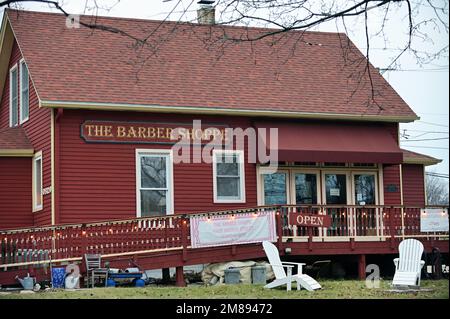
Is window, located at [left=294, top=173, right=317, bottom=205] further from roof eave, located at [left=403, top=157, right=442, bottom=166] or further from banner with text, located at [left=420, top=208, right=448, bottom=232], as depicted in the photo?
roof eave, located at [left=403, top=157, right=442, bottom=166]

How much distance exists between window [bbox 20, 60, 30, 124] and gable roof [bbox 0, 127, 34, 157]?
545mm

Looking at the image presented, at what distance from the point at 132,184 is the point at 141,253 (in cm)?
249

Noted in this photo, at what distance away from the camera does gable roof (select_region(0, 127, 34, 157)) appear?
24.8 metres

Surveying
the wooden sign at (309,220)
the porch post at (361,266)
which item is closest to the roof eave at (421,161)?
the porch post at (361,266)

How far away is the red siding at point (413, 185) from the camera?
31.5 meters

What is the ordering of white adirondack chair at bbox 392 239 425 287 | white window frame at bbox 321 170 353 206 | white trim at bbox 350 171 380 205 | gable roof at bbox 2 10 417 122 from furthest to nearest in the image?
white trim at bbox 350 171 380 205 < white window frame at bbox 321 170 353 206 < gable roof at bbox 2 10 417 122 < white adirondack chair at bbox 392 239 425 287

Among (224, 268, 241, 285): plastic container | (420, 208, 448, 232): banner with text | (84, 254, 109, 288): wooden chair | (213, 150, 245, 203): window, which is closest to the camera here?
(84, 254, 109, 288): wooden chair

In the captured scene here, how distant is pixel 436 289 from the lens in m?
19.1

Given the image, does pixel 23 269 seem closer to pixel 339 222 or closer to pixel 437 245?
pixel 339 222

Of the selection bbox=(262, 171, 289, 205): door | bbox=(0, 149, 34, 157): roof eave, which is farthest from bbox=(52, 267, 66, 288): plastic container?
bbox=(262, 171, 289, 205): door

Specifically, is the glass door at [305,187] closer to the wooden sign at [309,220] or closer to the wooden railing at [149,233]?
the wooden railing at [149,233]

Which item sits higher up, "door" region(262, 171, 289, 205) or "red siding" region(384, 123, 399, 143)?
"red siding" region(384, 123, 399, 143)

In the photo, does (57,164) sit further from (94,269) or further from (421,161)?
(421,161)

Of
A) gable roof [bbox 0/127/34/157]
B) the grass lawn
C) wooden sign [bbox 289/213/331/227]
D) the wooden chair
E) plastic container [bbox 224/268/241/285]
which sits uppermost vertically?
gable roof [bbox 0/127/34/157]
